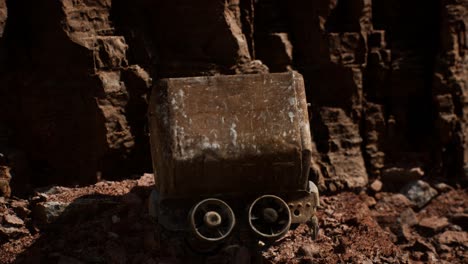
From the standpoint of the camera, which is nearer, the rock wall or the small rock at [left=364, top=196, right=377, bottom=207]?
the rock wall

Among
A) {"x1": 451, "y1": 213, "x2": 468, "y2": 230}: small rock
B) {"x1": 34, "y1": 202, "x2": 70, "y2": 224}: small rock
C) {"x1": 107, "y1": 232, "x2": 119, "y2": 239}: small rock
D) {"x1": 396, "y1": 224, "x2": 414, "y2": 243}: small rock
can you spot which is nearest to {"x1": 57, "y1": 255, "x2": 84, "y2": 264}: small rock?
{"x1": 107, "y1": 232, "x2": 119, "y2": 239}: small rock

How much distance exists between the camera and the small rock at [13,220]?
8.79m

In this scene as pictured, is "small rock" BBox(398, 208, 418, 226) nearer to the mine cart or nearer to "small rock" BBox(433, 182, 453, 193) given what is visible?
"small rock" BBox(433, 182, 453, 193)

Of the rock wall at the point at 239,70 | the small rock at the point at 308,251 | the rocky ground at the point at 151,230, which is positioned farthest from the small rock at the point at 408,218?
the small rock at the point at 308,251

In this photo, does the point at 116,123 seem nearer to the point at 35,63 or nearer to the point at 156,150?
the point at 35,63

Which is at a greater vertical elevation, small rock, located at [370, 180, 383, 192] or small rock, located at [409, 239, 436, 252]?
small rock, located at [370, 180, 383, 192]

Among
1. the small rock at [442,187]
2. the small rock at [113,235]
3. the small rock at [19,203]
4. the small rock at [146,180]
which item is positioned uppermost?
the small rock at [146,180]

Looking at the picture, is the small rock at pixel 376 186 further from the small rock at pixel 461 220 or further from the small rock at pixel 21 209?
the small rock at pixel 21 209

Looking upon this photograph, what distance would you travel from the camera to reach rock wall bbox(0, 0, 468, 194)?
33.9 ft

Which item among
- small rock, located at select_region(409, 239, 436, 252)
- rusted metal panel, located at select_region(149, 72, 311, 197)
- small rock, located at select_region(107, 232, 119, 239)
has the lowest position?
small rock, located at select_region(409, 239, 436, 252)

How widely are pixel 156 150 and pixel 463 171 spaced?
21.0ft

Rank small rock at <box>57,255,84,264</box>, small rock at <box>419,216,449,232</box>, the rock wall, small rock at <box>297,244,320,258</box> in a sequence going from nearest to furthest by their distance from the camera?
small rock at <box>57,255,84,264</box>
small rock at <box>297,244,320,258</box>
the rock wall
small rock at <box>419,216,449,232</box>

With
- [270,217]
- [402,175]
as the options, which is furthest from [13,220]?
[402,175]

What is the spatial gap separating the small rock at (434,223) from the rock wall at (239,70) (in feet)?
4.09
